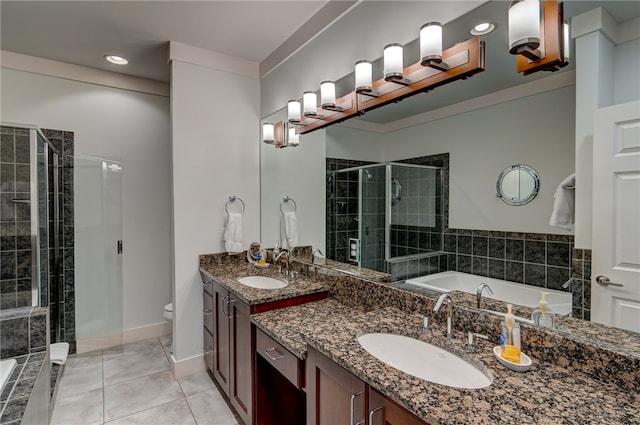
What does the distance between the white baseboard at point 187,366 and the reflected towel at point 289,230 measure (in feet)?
4.02

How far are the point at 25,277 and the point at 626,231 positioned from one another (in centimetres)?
335

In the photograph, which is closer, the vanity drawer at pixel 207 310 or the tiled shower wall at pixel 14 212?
the tiled shower wall at pixel 14 212

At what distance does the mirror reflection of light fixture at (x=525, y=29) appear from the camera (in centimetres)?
112

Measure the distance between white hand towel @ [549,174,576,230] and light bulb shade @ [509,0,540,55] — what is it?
19.4 inches

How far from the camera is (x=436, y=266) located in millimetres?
1568

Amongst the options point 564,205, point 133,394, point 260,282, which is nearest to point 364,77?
point 564,205

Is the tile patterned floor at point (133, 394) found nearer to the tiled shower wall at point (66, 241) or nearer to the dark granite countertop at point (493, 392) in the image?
the tiled shower wall at point (66, 241)

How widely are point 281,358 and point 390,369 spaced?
0.65 m

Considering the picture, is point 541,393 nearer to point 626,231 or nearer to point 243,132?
point 626,231

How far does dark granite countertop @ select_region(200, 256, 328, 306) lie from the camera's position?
1.91m

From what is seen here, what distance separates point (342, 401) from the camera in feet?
3.80

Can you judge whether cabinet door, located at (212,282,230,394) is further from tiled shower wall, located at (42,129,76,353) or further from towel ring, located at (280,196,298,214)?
tiled shower wall, located at (42,129,76,353)

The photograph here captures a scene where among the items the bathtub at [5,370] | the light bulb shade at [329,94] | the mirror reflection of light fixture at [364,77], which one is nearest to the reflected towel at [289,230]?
the light bulb shade at [329,94]

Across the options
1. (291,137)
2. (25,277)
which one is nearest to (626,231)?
(291,137)
